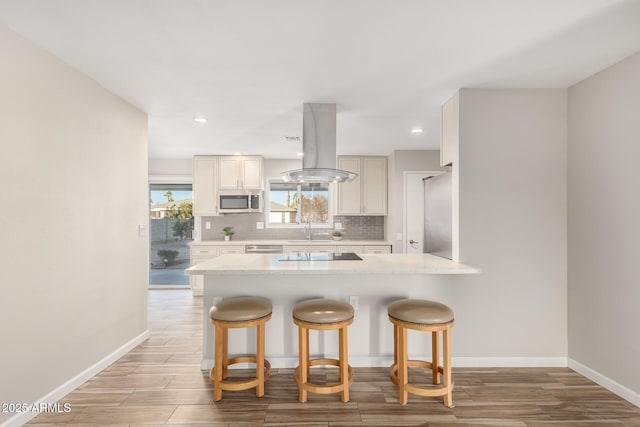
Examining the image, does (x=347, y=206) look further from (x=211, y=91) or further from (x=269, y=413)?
(x=269, y=413)

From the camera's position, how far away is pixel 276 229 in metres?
5.73

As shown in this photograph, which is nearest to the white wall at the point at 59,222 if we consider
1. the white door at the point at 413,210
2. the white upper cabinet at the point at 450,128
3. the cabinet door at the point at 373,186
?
the white upper cabinet at the point at 450,128

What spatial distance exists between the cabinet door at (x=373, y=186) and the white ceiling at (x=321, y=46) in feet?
7.13

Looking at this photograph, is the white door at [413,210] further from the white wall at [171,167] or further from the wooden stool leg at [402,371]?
the white wall at [171,167]

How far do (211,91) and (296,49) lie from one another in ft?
3.32

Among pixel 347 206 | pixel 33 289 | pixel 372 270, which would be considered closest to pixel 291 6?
pixel 372 270

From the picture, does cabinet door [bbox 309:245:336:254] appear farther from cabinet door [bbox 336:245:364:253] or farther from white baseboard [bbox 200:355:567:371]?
white baseboard [bbox 200:355:567:371]

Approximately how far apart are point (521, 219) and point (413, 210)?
2.34 m

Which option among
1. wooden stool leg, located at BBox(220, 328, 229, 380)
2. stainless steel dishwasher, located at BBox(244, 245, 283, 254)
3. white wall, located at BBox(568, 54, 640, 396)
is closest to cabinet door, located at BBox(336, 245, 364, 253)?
stainless steel dishwasher, located at BBox(244, 245, 283, 254)

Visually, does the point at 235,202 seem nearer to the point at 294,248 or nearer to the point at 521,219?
the point at 294,248

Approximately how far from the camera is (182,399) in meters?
2.25

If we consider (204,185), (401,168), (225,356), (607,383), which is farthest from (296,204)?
(607,383)

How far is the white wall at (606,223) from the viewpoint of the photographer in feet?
7.08

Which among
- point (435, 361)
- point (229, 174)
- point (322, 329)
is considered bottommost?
point (435, 361)
